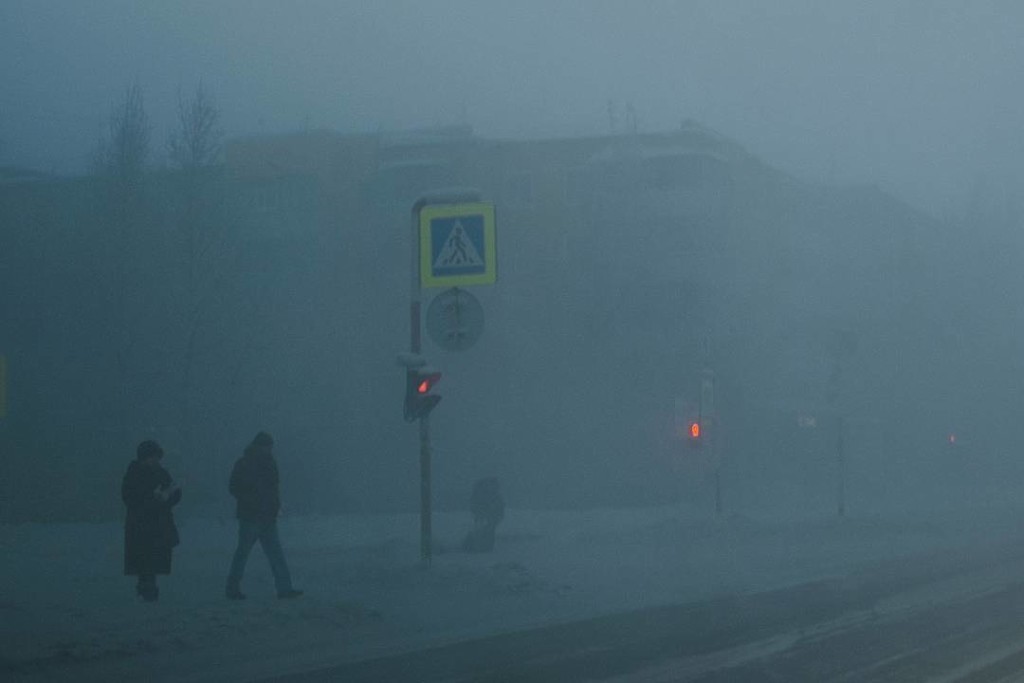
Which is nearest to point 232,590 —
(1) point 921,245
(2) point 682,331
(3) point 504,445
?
(3) point 504,445

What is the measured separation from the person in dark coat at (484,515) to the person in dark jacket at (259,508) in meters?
8.57

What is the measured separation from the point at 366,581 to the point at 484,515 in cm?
612

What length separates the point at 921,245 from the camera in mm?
70188

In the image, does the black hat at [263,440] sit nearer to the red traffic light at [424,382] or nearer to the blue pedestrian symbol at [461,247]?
the red traffic light at [424,382]

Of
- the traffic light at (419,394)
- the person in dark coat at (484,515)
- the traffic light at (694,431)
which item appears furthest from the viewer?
the traffic light at (694,431)

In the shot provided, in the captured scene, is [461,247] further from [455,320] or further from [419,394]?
[419,394]

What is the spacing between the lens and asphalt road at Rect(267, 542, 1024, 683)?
11.7m

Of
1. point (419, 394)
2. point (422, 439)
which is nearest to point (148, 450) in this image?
point (419, 394)

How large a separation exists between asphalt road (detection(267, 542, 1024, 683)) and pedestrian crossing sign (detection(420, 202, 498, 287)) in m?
4.33

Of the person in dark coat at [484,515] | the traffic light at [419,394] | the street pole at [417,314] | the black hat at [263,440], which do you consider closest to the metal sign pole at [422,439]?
the street pole at [417,314]

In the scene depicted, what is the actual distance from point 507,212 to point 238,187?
39.3 feet

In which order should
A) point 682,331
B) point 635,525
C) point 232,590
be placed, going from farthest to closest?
1. point 682,331
2. point 635,525
3. point 232,590

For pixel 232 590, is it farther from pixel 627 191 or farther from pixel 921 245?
pixel 921 245

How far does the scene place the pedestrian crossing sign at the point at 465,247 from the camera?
17.2 m
